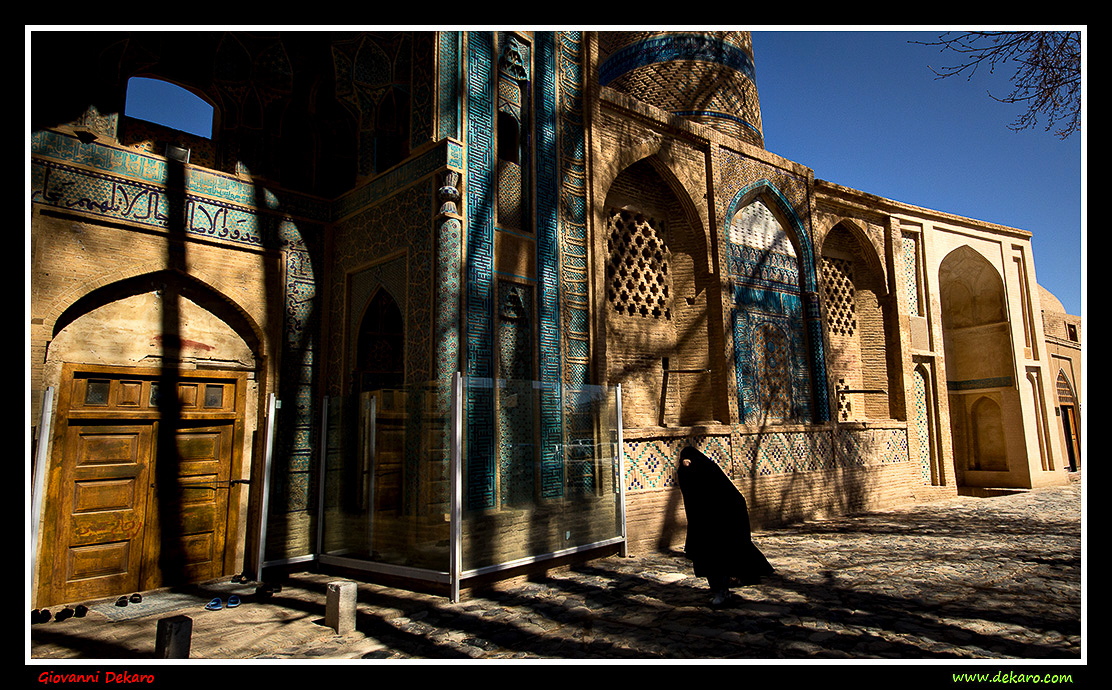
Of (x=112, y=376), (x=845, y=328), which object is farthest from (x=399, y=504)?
(x=845, y=328)

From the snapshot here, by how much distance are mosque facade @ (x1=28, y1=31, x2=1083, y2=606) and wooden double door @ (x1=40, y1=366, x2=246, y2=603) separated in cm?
2

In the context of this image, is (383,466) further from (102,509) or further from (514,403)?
(102,509)

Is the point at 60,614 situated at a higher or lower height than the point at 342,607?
lower

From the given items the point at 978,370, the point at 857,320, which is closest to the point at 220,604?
the point at 857,320

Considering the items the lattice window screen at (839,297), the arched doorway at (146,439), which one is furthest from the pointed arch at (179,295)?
the lattice window screen at (839,297)

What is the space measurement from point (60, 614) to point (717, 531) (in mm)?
5149

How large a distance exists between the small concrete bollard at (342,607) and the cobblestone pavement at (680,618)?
0.25ft

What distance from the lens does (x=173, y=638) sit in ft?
11.5

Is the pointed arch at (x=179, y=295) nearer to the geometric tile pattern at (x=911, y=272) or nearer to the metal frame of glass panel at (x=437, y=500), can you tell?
the metal frame of glass panel at (x=437, y=500)

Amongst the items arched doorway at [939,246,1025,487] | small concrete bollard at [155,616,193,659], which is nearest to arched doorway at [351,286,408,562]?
small concrete bollard at [155,616,193,659]

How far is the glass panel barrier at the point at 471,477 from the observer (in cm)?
542

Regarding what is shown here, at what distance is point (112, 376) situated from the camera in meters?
5.79

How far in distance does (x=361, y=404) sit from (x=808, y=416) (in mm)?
7460

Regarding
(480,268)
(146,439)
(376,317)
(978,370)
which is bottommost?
(146,439)
